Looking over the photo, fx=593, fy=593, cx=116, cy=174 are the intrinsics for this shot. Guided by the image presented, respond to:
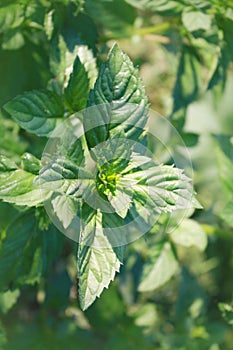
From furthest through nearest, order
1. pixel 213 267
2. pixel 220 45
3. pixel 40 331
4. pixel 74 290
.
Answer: pixel 213 267
pixel 74 290
pixel 40 331
pixel 220 45

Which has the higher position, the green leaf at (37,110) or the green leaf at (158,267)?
the green leaf at (37,110)

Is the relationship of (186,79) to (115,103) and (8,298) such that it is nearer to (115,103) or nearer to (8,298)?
(115,103)

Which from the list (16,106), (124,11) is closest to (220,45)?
(124,11)

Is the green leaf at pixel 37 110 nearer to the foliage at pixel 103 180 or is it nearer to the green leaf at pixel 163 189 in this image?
the foliage at pixel 103 180

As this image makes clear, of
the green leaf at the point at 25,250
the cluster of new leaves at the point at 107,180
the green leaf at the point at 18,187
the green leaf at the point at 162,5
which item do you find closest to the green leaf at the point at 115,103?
the cluster of new leaves at the point at 107,180

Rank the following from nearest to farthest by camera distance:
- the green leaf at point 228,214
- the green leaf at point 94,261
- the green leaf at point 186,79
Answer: the green leaf at point 94,261
the green leaf at point 228,214
the green leaf at point 186,79

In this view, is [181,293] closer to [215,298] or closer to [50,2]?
[215,298]

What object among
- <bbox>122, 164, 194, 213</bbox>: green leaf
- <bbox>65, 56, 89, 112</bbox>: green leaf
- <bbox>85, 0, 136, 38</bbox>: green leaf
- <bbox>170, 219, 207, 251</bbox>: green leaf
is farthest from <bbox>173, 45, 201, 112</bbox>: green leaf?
<bbox>122, 164, 194, 213</bbox>: green leaf

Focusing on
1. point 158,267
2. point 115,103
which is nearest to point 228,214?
point 158,267

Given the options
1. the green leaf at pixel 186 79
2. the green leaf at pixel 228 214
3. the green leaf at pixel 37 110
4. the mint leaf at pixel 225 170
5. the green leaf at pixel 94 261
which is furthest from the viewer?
the green leaf at pixel 186 79
